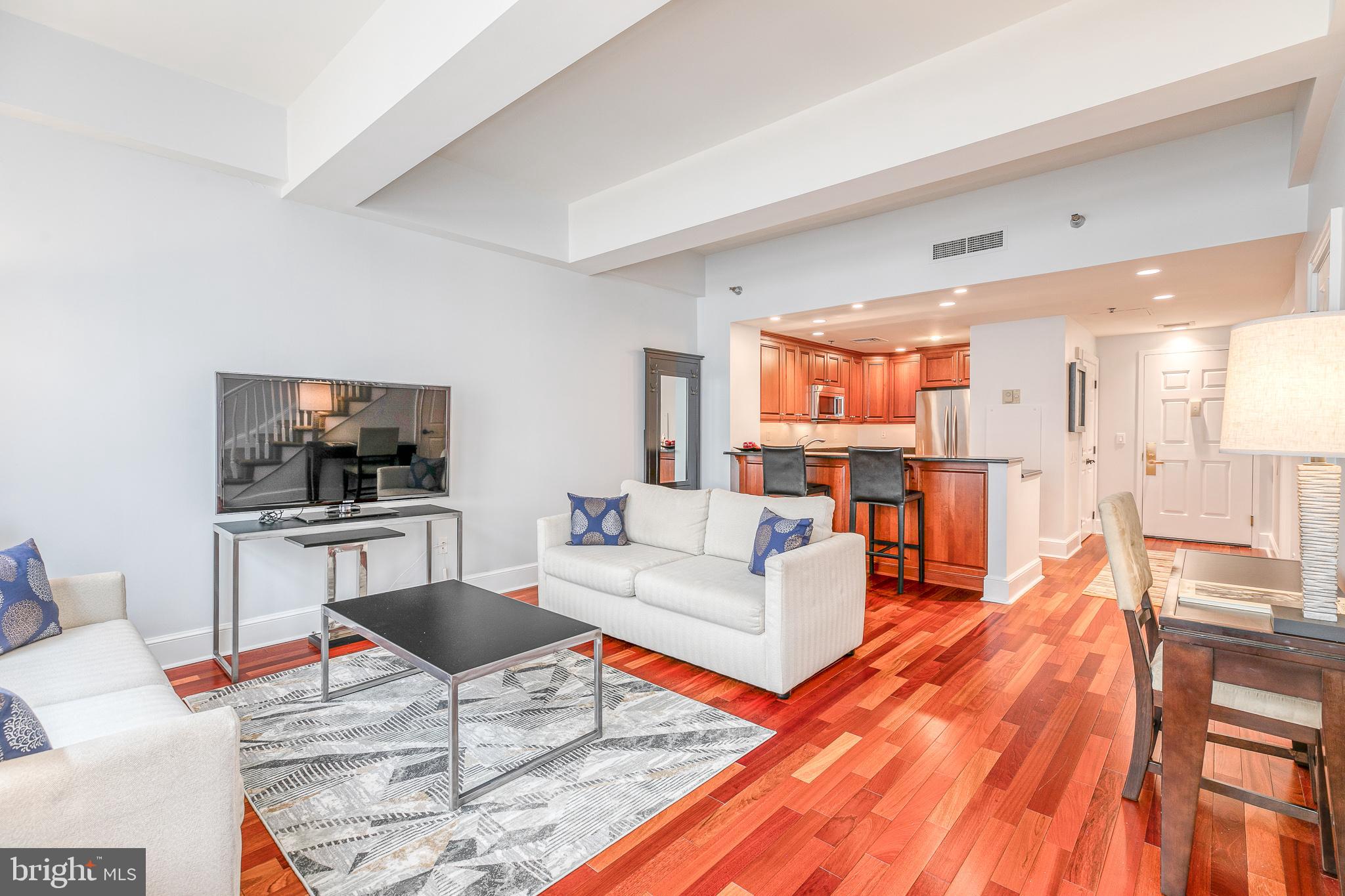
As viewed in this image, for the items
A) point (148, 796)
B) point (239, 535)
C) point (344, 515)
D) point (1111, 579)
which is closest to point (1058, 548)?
point (1111, 579)

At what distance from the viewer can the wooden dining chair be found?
1.72m

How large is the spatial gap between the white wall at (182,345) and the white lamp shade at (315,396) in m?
0.21

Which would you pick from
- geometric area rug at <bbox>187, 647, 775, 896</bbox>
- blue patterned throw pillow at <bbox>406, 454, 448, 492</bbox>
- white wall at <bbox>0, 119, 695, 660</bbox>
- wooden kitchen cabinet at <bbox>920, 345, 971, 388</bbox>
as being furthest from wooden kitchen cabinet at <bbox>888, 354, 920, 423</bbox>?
geometric area rug at <bbox>187, 647, 775, 896</bbox>

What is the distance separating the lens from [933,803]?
82.1 inches

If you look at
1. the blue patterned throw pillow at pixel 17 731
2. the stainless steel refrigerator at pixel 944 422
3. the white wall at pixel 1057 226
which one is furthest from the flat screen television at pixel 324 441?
the stainless steel refrigerator at pixel 944 422

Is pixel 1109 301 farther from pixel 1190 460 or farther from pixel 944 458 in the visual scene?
pixel 1190 460

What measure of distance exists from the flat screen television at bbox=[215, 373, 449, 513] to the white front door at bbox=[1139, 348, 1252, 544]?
7355 millimetres

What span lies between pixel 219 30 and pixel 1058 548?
275 inches

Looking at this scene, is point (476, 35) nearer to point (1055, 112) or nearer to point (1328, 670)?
point (1055, 112)

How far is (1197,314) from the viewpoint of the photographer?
5.71 metres

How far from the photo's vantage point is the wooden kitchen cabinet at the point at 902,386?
7.98 m

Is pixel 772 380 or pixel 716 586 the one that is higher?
pixel 772 380

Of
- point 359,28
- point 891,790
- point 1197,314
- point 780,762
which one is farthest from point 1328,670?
point 1197,314

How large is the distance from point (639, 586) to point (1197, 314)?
592cm
